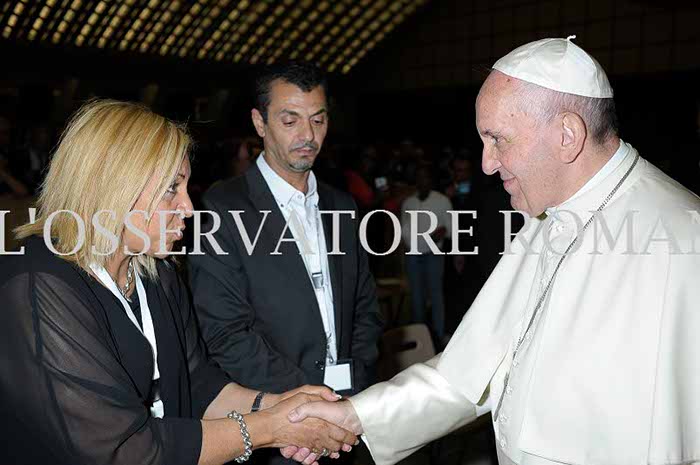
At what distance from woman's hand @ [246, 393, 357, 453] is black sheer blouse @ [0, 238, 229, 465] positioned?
31cm

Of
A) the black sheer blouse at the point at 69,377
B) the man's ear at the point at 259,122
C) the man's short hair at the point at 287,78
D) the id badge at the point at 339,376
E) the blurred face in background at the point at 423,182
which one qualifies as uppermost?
the man's short hair at the point at 287,78

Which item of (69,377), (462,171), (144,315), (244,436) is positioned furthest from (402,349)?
(462,171)

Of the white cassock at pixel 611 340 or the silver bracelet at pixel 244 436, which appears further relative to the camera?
the silver bracelet at pixel 244 436

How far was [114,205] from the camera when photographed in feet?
6.01

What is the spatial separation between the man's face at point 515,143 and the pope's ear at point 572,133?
29 millimetres

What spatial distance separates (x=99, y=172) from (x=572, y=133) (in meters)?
1.25

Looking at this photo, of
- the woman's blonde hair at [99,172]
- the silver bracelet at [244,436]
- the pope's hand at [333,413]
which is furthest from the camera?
the pope's hand at [333,413]

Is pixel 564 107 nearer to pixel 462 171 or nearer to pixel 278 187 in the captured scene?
pixel 278 187

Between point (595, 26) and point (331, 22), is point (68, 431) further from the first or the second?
point (331, 22)

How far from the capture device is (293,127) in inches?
112

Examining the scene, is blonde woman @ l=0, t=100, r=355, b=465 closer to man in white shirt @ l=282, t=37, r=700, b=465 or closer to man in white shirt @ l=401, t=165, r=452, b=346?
man in white shirt @ l=282, t=37, r=700, b=465

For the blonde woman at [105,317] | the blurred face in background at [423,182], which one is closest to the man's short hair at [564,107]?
the blonde woman at [105,317]

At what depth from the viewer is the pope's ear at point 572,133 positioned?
1811 millimetres

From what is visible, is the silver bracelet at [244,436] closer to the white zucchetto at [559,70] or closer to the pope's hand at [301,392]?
the pope's hand at [301,392]
